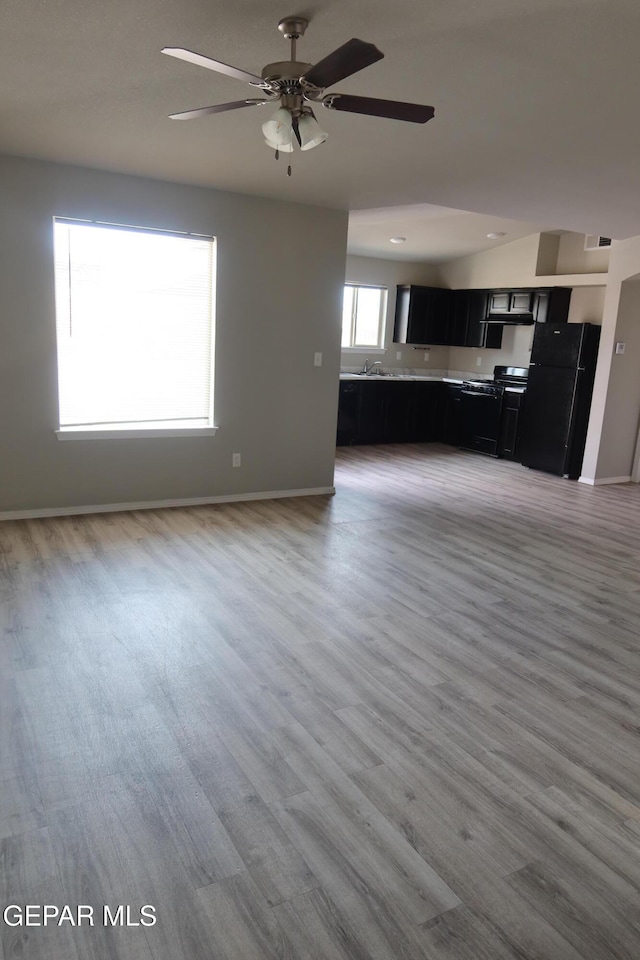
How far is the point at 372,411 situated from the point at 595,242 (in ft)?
10.9

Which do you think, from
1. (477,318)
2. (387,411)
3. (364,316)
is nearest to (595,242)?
(477,318)

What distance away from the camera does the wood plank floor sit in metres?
1.68

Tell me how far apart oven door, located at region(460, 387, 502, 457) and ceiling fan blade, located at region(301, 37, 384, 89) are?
6.46 metres

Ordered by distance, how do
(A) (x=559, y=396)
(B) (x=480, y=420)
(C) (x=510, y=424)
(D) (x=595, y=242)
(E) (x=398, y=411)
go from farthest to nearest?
1. (E) (x=398, y=411)
2. (B) (x=480, y=420)
3. (C) (x=510, y=424)
4. (D) (x=595, y=242)
5. (A) (x=559, y=396)

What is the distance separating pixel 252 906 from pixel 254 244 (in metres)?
4.71

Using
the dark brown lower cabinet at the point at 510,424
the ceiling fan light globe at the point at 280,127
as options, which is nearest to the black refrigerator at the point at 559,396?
the dark brown lower cabinet at the point at 510,424

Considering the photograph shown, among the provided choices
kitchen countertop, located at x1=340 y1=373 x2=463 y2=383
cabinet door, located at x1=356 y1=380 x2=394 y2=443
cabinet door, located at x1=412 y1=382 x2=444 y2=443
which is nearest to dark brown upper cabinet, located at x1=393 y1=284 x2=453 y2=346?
kitchen countertop, located at x1=340 y1=373 x2=463 y2=383

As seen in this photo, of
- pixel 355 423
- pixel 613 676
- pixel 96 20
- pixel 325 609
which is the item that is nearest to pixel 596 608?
pixel 613 676

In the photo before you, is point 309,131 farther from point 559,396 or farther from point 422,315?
point 422,315

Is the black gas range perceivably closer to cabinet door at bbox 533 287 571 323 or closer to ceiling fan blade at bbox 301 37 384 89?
cabinet door at bbox 533 287 571 323

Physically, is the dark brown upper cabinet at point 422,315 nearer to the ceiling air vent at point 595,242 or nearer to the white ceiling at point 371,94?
the ceiling air vent at point 595,242

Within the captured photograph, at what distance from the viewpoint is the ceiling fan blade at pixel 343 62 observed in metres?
1.97

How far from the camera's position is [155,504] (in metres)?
5.31

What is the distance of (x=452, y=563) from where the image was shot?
4375mm
